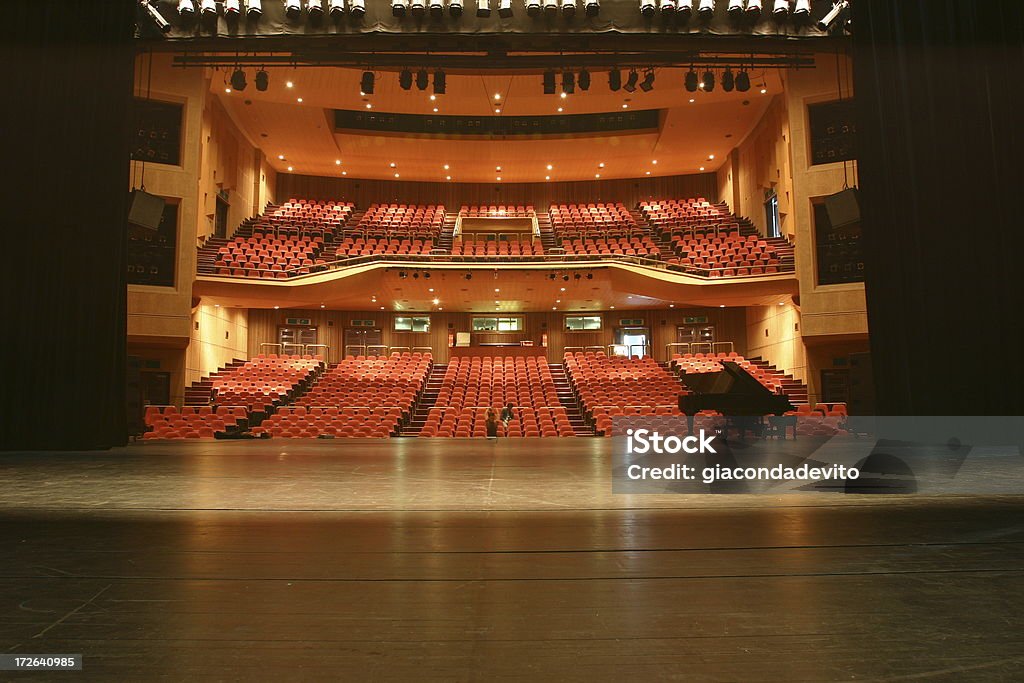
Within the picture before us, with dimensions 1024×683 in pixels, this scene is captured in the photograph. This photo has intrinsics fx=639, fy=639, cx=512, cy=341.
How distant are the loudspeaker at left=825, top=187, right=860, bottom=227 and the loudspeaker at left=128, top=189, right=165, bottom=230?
8.03m

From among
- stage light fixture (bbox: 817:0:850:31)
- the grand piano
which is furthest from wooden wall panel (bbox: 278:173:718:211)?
the grand piano

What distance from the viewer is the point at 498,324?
18.1 m

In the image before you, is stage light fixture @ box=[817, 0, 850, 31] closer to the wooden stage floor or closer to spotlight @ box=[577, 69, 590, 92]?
spotlight @ box=[577, 69, 590, 92]

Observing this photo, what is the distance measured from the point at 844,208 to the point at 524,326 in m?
10.9

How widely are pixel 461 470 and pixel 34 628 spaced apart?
3242 mm

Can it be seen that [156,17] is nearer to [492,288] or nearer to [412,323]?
[492,288]

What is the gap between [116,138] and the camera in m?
6.32

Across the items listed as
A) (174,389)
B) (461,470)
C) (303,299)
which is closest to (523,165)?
(303,299)

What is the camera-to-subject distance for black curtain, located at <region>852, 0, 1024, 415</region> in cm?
567

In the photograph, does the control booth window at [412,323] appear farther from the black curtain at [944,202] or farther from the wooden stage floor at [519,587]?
the wooden stage floor at [519,587]

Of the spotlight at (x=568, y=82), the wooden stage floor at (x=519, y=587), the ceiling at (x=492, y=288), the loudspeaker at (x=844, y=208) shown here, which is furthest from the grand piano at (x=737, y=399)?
the ceiling at (x=492, y=288)

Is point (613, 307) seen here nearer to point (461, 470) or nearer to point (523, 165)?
point (523, 165)

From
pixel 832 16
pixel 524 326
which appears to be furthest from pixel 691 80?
pixel 524 326

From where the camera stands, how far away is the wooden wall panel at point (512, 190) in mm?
19125
